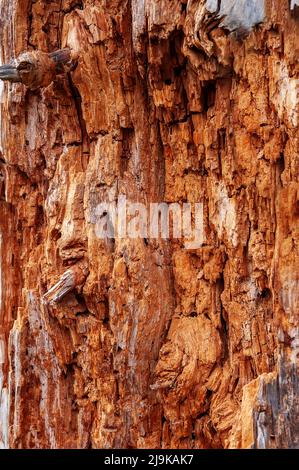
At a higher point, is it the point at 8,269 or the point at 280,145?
the point at 280,145

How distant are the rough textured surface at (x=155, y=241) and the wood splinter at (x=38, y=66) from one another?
145 millimetres

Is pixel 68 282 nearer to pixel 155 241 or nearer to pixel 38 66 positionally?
pixel 155 241

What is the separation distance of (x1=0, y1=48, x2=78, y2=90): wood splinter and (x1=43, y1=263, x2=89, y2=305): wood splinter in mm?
2193

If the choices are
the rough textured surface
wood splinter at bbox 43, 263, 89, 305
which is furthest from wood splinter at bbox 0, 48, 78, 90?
wood splinter at bbox 43, 263, 89, 305

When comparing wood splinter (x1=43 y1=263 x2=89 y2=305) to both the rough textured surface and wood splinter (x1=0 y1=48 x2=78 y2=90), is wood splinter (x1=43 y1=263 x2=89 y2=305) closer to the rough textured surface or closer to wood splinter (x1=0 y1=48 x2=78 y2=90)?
the rough textured surface

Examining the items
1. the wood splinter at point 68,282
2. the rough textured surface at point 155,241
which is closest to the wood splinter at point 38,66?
the rough textured surface at point 155,241

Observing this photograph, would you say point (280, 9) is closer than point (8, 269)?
Yes

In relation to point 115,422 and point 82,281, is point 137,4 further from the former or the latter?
point 115,422

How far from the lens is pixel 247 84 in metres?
7.24

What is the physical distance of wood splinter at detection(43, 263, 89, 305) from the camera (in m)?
8.28

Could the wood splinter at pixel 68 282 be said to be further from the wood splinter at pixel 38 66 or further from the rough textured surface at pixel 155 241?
the wood splinter at pixel 38 66

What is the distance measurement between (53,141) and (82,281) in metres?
1.90

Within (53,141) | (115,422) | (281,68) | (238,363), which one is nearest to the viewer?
(281,68)

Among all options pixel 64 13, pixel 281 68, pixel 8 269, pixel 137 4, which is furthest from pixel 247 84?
pixel 8 269
